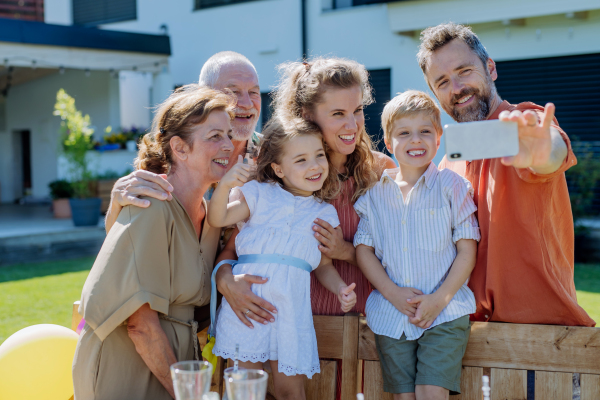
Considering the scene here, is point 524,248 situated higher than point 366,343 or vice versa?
point 524,248

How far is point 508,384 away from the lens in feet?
7.71

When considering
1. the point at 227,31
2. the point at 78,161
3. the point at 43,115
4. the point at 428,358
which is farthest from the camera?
the point at 43,115

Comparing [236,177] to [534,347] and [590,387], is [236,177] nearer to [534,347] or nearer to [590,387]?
[534,347]

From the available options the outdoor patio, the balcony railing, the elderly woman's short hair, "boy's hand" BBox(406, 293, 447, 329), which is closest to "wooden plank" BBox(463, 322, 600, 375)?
"boy's hand" BBox(406, 293, 447, 329)

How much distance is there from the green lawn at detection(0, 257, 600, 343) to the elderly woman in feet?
11.5

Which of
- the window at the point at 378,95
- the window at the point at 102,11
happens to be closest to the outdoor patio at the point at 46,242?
the window at the point at 378,95

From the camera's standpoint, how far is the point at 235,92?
3.58 m

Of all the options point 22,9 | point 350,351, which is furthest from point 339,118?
point 22,9

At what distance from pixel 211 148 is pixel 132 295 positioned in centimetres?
77

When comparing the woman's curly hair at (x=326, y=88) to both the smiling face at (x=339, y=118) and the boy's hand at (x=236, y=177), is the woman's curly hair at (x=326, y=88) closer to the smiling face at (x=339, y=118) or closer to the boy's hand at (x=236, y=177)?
the smiling face at (x=339, y=118)

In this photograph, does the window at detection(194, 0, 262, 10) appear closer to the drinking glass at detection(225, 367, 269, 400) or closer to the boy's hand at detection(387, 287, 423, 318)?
the boy's hand at detection(387, 287, 423, 318)

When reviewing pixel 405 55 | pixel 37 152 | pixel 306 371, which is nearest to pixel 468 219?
pixel 306 371

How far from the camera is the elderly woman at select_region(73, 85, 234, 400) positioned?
2.11 m

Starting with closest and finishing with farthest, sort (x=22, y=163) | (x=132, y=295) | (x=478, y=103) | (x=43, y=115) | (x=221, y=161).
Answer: (x=132, y=295), (x=221, y=161), (x=478, y=103), (x=43, y=115), (x=22, y=163)
